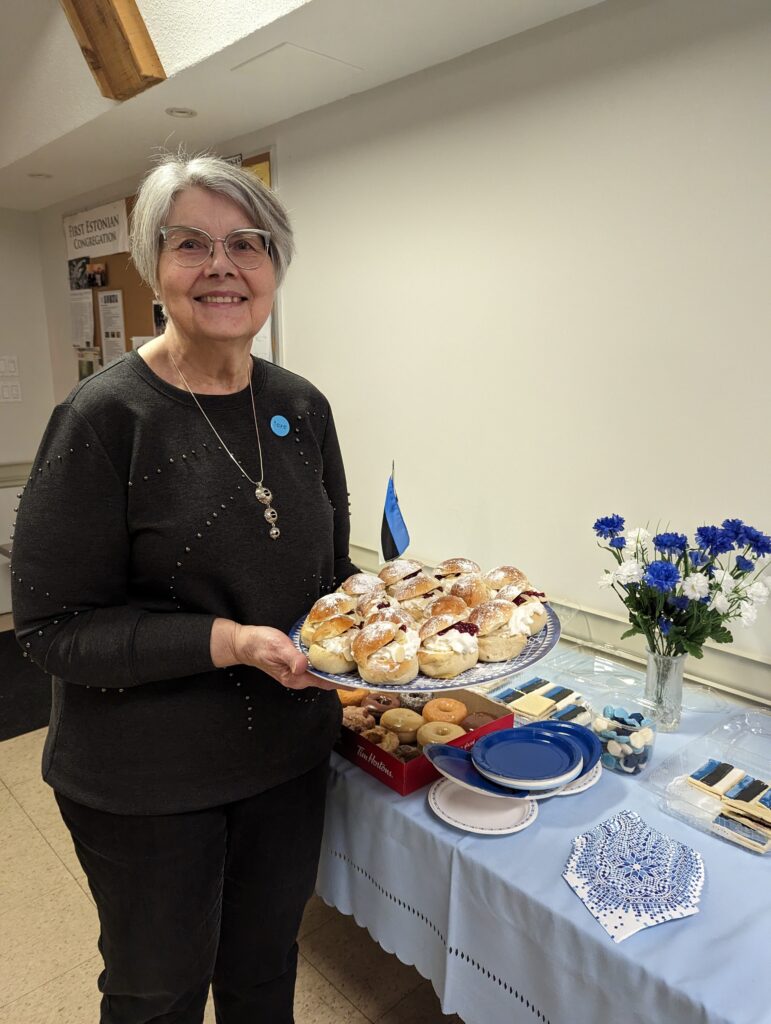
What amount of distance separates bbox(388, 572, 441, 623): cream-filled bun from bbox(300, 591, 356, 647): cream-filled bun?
137 millimetres

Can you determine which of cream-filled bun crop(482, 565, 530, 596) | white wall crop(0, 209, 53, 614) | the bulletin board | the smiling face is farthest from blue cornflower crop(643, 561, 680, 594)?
white wall crop(0, 209, 53, 614)

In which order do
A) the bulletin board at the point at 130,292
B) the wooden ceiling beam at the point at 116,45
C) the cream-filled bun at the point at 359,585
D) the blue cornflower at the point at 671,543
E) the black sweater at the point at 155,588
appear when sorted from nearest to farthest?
the black sweater at the point at 155,588, the cream-filled bun at the point at 359,585, the blue cornflower at the point at 671,543, the wooden ceiling beam at the point at 116,45, the bulletin board at the point at 130,292

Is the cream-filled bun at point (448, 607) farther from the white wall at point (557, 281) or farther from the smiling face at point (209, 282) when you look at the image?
the white wall at point (557, 281)

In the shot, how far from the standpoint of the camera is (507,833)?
1.17 metres

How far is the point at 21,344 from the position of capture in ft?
13.5

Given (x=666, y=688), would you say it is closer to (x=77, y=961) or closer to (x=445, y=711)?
(x=445, y=711)

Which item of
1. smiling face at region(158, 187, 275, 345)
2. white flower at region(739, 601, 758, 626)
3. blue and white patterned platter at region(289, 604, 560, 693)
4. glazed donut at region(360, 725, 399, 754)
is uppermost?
smiling face at region(158, 187, 275, 345)

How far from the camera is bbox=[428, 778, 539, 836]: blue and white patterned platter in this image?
119 cm

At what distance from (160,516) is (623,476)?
44.5 inches

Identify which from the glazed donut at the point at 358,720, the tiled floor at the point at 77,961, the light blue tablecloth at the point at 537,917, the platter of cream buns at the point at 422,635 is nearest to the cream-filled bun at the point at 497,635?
the platter of cream buns at the point at 422,635

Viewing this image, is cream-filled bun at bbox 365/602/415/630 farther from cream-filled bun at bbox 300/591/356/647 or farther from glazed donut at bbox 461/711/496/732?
glazed donut at bbox 461/711/496/732

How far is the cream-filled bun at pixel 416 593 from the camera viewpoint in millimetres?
1286

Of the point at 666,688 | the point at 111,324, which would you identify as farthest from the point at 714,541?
the point at 111,324

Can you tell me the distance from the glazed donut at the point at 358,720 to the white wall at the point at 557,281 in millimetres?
694
